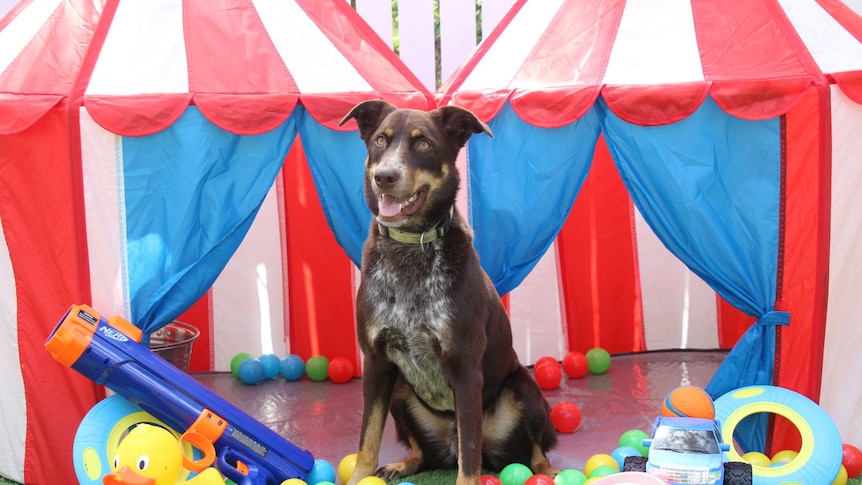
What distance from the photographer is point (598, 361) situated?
19.2 feet

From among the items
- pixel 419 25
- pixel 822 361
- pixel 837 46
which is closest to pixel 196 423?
pixel 822 361

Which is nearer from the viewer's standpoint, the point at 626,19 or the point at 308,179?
the point at 626,19

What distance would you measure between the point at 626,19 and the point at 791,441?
2.27 meters

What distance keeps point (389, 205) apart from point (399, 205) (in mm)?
46

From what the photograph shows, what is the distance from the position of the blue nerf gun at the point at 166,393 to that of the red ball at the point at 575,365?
2473 millimetres

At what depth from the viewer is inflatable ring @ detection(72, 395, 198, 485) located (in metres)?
3.47

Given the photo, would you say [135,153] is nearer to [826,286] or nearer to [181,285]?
[181,285]

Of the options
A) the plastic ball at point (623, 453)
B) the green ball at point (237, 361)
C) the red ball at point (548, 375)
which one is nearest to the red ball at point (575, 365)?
the red ball at point (548, 375)

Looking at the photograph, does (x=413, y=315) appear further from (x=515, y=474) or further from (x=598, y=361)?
(x=598, y=361)

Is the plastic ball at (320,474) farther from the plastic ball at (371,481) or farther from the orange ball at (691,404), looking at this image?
the orange ball at (691,404)

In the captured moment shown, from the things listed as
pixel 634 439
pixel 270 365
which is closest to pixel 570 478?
pixel 634 439

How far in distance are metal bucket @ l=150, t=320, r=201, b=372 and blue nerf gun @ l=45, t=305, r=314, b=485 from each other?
1.09 metres

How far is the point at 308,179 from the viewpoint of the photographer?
5.75m

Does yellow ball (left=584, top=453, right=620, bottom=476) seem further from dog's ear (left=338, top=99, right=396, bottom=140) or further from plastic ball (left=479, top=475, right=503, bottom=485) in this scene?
dog's ear (left=338, top=99, right=396, bottom=140)
